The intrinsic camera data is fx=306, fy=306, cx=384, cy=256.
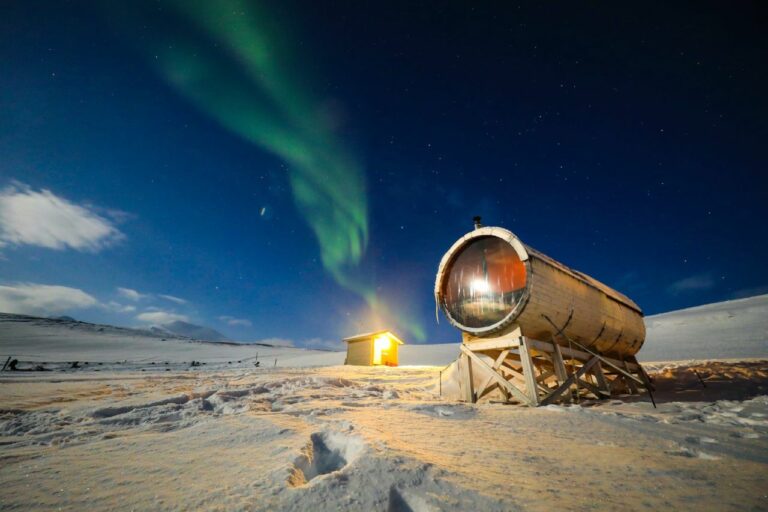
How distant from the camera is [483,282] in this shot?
7.57 meters

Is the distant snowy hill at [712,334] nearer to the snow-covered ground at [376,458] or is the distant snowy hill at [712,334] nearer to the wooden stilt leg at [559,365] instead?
the wooden stilt leg at [559,365]

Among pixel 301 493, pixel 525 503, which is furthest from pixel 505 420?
pixel 301 493

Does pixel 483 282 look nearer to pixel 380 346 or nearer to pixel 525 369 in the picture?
pixel 525 369

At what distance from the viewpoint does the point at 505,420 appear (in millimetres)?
4500

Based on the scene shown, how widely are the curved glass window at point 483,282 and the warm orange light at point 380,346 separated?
948 inches

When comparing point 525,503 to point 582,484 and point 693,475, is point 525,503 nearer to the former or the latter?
point 582,484

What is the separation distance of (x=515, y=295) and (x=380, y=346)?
2640cm

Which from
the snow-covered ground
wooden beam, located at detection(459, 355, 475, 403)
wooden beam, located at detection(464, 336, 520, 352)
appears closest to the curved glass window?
wooden beam, located at detection(464, 336, 520, 352)

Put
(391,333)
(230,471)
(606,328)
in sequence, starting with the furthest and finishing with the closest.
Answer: (391,333), (606,328), (230,471)

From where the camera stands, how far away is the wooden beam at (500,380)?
20.2 ft

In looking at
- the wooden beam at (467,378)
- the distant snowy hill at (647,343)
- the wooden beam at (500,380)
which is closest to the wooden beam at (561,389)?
the wooden beam at (500,380)

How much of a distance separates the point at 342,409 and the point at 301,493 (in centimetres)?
305

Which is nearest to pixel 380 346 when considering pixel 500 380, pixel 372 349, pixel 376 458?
pixel 372 349

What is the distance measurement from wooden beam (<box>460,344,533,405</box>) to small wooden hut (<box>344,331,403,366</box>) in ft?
79.4
